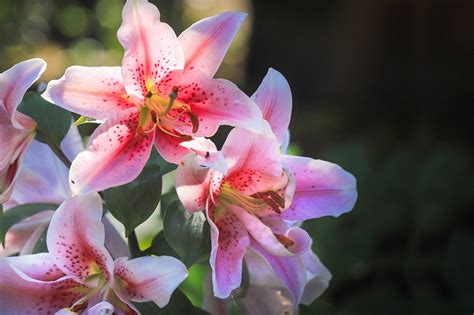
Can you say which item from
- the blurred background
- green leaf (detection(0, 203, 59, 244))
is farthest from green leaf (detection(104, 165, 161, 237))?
the blurred background

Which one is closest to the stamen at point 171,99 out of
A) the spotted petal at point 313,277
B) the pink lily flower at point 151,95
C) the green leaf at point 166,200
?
the pink lily flower at point 151,95

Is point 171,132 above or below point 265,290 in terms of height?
above

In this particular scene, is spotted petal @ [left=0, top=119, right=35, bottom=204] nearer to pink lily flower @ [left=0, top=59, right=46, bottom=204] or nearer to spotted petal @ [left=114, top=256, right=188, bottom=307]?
pink lily flower @ [left=0, top=59, right=46, bottom=204]

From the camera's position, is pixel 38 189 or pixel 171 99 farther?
pixel 38 189

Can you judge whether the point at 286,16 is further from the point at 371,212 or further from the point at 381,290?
the point at 381,290

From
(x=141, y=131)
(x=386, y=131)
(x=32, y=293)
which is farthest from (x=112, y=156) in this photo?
(x=386, y=131)

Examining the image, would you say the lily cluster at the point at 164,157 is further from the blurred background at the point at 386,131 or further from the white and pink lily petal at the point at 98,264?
the blurred background at the point at 386,131

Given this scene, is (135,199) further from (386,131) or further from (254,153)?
(386,131)
